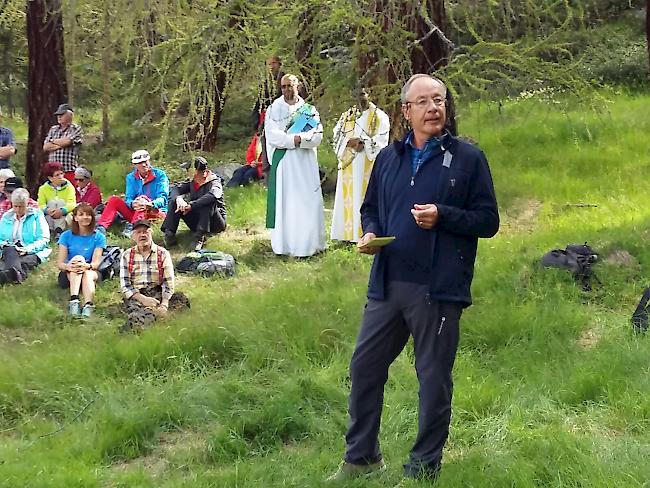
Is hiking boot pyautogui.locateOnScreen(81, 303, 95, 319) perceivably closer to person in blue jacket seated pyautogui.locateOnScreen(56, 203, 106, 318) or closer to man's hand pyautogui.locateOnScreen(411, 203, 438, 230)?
person in blue jacket seated pyautogui.locateOnScreen(56, 203, 106, 318)

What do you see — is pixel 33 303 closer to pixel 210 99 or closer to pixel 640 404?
pixel 210 99

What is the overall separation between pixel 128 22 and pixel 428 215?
3170 mm

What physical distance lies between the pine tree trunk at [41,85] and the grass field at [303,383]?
3725 millimetres

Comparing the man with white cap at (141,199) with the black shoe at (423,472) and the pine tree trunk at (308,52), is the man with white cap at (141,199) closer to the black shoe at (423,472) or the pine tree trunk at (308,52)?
the pine tree trunk at (308,52)

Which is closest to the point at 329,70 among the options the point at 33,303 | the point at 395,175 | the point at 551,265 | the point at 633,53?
the point at 395,175

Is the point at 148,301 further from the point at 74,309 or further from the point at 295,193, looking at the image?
the point at 295,193

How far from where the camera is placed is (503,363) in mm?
5254

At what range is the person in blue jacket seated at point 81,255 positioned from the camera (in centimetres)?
739

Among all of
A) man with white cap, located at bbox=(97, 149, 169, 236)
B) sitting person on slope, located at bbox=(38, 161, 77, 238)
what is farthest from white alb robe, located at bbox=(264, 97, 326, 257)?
sitting person on slope, located at bbox=(38, 161, 77, 238)

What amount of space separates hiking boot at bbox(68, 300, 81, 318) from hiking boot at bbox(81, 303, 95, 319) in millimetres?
37

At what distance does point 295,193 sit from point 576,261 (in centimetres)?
325

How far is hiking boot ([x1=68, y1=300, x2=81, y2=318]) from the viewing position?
23.2 feet

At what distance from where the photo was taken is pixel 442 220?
3254 mm

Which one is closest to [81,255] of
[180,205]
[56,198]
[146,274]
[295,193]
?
[146,274]
